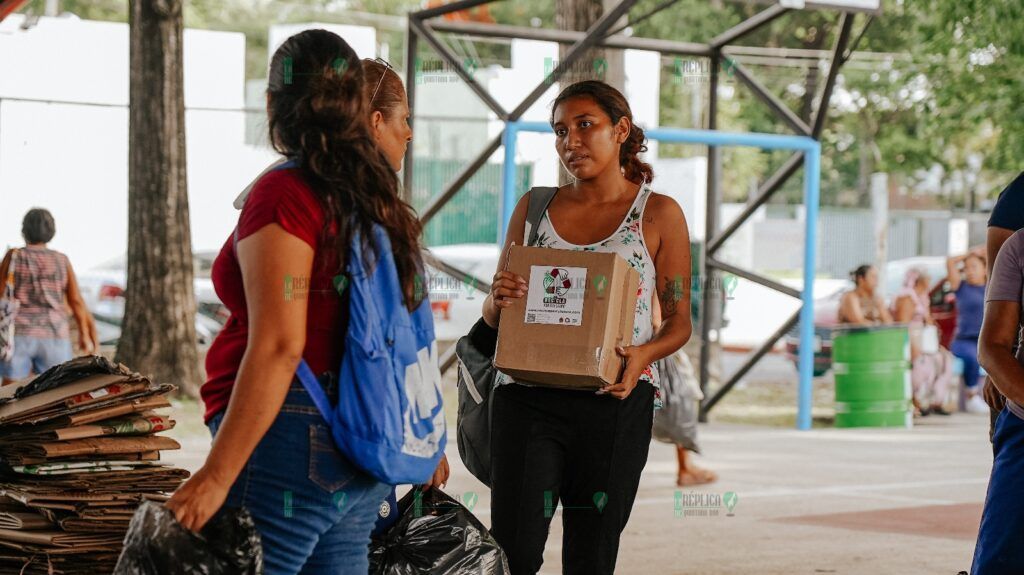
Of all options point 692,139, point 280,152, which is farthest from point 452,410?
point 280,152

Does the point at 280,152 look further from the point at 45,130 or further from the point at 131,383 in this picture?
the point at 45,130

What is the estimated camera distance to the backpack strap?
13.2ft

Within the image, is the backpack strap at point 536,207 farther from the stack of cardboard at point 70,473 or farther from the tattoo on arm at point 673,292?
the stack of cardboard at point 70,473

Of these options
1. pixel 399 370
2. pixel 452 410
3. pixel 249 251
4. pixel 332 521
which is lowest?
pixel 452 410

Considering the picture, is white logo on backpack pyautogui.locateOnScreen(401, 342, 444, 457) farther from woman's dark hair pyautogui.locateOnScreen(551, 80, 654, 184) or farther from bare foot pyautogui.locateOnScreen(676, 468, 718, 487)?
bare foot pyautogui.locateOnScreen(676, 468, 718, 487)

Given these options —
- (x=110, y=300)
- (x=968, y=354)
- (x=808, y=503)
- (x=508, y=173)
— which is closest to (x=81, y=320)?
(x=508, y=173)

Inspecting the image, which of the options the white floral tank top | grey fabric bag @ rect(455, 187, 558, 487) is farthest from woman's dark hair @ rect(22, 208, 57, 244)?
the white floral tank top

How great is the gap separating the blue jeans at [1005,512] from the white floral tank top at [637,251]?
0.95 m

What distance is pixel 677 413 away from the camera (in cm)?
851

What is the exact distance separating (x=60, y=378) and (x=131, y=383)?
218 millimetres

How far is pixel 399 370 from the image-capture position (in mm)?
2607

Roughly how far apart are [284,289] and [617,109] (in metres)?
1.79

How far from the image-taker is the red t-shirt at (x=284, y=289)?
250 cm

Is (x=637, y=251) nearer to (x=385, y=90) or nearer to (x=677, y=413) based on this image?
(x=385, y=90)
